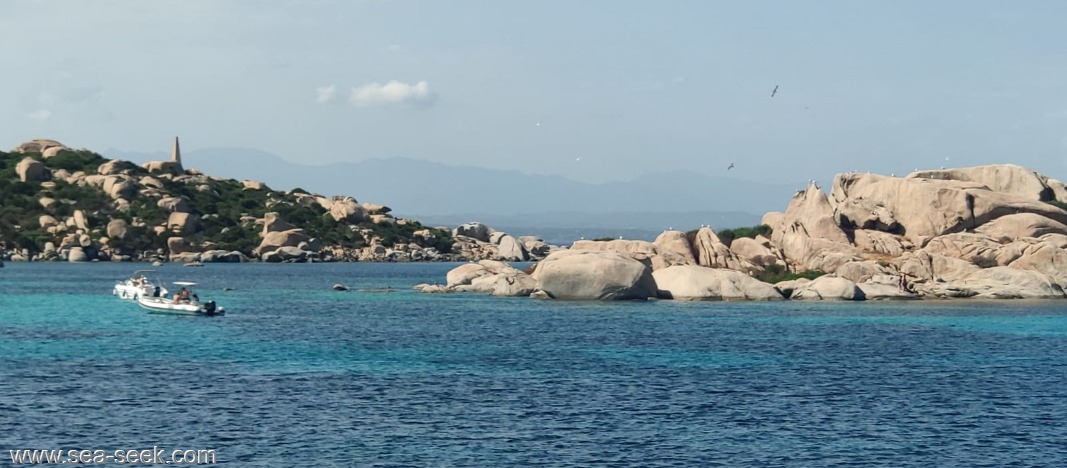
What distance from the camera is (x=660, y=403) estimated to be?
38.5m

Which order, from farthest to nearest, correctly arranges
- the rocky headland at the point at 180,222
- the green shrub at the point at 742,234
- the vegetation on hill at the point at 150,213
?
the vegetation on hill at the point at 150,213 → the rocky headland at the point at 180,222 → the green shrub at the point at 742,234

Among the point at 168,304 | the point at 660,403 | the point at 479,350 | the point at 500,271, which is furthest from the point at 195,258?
the point at 660,403

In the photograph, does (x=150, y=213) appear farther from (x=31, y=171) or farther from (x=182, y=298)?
(x=182, y=298)

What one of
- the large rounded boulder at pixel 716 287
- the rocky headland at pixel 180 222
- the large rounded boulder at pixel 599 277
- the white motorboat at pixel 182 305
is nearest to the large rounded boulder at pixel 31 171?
the rocky headland at pixel 180 222

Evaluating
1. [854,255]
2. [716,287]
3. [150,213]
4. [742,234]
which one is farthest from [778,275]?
[150,213]

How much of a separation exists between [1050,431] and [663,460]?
12146 mm

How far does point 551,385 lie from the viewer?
139 feet

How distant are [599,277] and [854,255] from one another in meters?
19.0

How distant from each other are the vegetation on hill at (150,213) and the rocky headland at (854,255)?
79421 millimetres

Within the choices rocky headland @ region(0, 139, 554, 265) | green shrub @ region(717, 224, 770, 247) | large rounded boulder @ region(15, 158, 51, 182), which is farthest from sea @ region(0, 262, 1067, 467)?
large rounded boulder @ region(15, 158, 51, 182)

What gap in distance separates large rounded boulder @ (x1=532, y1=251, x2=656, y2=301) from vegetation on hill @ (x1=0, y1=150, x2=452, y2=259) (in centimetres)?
9017

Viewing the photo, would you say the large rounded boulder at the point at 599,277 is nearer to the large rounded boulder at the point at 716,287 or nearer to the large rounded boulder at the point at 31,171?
the large rounded boulder at the point at 716,287

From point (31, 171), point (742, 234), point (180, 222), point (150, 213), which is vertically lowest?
point (742, 234)

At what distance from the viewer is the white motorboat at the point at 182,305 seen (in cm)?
7244
